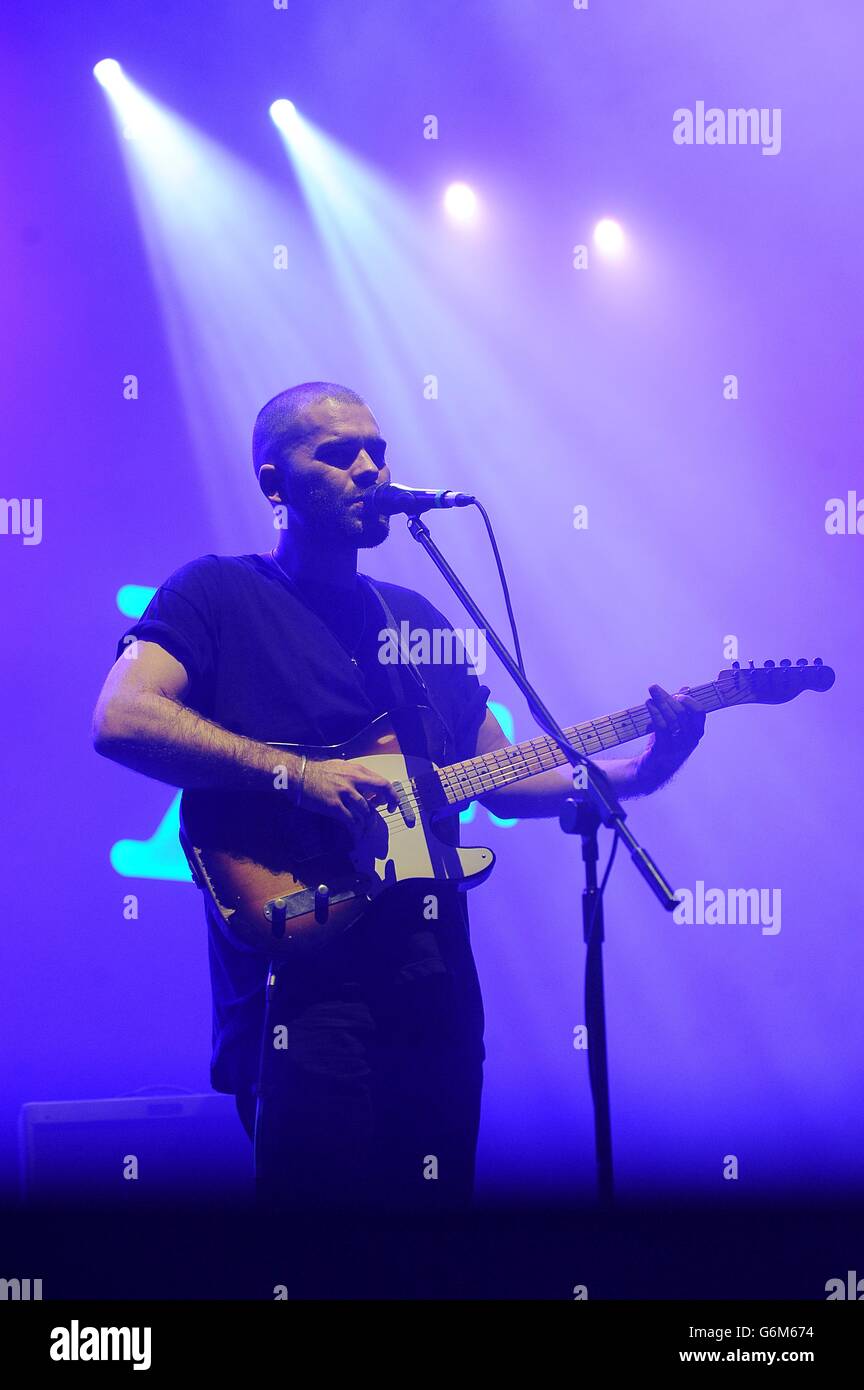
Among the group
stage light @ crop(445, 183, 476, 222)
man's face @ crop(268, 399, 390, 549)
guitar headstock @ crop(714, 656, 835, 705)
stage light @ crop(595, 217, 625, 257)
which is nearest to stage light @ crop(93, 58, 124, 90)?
stage light @ crop(445, 183, 476, 222)

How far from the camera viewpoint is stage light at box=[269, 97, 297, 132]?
4.02m

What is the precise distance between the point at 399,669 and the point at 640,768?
0.63 meters

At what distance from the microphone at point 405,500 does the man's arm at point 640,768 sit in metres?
0.65

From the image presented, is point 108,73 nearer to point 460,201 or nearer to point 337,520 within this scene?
point 460,201

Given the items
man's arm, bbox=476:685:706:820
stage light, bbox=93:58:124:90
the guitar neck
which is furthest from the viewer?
stage light, bbox=93:58:124:90

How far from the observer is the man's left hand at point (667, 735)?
107 inches

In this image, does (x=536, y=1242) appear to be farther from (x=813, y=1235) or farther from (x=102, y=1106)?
(x=102, y=1106)

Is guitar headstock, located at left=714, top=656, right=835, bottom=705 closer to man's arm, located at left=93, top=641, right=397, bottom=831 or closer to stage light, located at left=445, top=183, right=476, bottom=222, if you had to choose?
man's arm, located at left=93, top=641, right=397, bottom=831

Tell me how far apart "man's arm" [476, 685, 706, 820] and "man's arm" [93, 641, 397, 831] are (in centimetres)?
48

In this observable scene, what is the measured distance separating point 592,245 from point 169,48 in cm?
157

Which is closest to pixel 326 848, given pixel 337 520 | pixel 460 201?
pixel 337 520

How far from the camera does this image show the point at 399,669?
2701 millimetres

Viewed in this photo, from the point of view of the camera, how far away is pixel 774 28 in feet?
13.0
